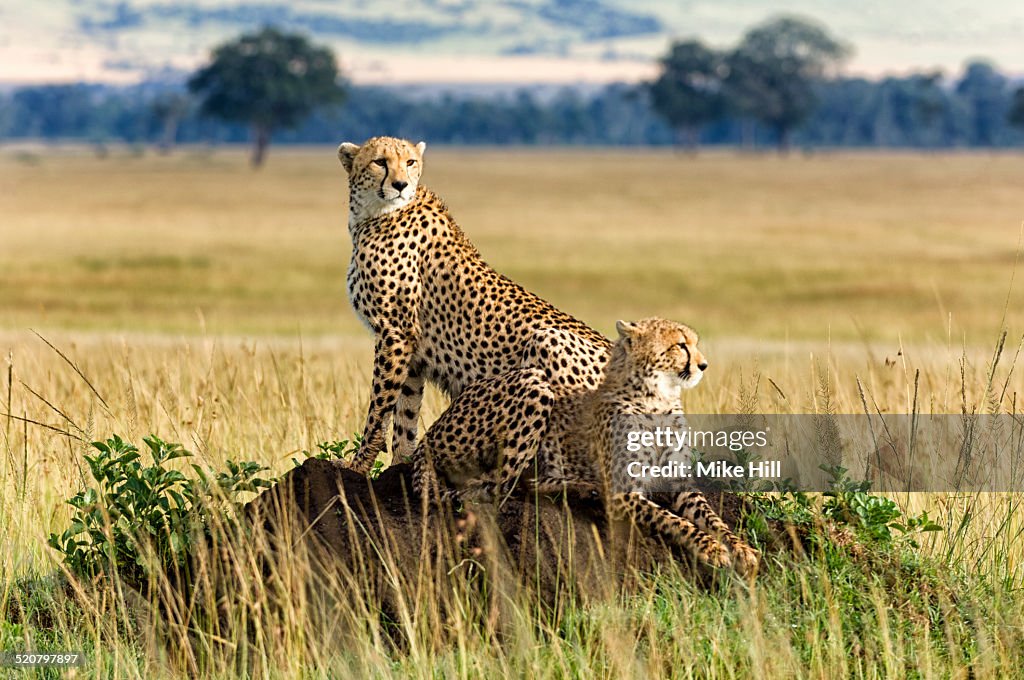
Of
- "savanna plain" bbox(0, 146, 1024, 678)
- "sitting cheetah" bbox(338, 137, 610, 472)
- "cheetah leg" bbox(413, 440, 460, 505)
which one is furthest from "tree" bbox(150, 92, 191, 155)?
"cheetah leg" bbox(413, 440, 460, 505)

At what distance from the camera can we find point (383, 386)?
681 cm

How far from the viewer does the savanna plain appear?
18.7ft

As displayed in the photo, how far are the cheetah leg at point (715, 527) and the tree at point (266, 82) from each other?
380 feet

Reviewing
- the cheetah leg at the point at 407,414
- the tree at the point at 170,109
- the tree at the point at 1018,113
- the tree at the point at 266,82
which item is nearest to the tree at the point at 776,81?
→ the tree at the point at 1018,113

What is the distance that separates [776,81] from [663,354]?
16001cm

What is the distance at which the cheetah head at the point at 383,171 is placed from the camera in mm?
6716

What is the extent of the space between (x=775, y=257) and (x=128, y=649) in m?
34.9

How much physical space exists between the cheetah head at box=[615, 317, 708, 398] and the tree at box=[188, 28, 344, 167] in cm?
11606

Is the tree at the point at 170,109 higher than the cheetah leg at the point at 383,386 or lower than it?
lower

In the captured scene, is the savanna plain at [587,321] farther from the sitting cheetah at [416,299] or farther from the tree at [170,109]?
the tree at [170,109]

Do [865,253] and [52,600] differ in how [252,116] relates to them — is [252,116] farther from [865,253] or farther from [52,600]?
[52,600]

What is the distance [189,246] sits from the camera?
42156 millimetres

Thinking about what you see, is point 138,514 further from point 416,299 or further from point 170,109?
point 170,109

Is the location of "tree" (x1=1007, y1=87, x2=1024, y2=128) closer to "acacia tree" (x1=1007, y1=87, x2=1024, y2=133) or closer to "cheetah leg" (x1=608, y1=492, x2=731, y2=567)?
"acacia tree" (x1=1007, y1=87, x2=1024, y2=133)
